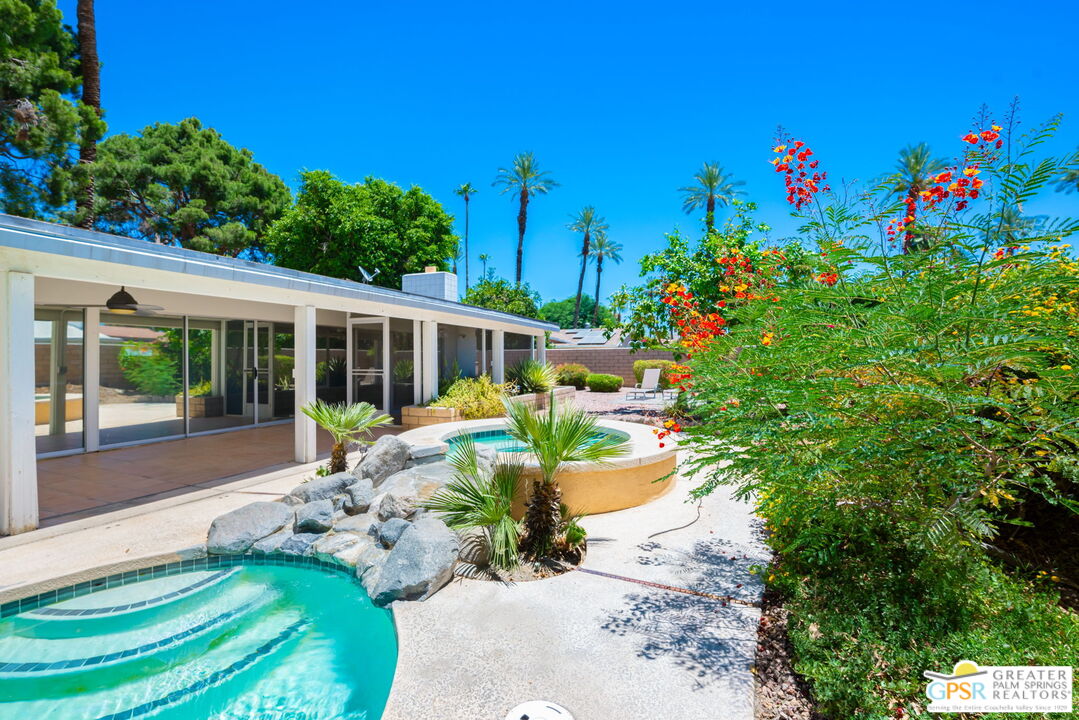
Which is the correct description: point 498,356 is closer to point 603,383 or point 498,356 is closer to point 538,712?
point 603,383

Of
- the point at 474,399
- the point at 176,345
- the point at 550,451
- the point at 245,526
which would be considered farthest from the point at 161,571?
the point at 474,399

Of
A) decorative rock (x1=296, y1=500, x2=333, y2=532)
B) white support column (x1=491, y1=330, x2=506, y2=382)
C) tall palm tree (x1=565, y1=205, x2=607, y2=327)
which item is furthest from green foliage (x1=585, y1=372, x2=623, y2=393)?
tall palm tree (x1=565, y1=205, x2=607, y2=327)

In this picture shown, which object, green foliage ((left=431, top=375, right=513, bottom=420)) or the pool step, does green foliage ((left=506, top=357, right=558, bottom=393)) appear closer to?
green foliage ((left=431, top=375, right=513, bottom=420))

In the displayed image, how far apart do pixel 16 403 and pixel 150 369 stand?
605cm

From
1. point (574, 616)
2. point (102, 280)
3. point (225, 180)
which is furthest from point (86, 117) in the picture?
point (574, 616)

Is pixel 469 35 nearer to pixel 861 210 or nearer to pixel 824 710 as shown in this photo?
pixel 861 210

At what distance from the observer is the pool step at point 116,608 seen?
150 inches

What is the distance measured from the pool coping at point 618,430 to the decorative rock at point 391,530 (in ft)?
4.28

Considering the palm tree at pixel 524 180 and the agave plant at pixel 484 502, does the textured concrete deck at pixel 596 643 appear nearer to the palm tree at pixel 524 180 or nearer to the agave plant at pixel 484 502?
the agave plant at pixel 484 502

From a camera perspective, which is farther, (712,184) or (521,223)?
(521,223)

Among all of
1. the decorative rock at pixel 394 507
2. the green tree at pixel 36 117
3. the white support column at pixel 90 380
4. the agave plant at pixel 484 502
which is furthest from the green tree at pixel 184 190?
the agave plant at pixel 484 502

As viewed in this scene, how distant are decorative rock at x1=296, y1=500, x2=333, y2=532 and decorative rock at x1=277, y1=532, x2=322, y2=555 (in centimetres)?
12

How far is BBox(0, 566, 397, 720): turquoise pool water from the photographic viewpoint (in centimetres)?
301

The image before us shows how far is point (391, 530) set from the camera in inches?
199
